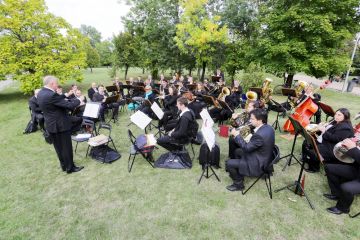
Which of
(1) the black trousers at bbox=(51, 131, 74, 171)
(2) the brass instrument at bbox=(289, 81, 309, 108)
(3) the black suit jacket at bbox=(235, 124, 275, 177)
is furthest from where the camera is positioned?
(2) the brass instrument at bbox=(289, 81, 309, 108)

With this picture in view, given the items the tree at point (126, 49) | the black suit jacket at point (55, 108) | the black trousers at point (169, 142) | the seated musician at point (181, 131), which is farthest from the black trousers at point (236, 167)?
the tree at point (126, 49)

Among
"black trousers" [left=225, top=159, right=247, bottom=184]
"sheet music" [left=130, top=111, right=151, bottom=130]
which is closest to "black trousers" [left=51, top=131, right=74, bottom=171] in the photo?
"sheet music" [left=130, top=111, right=151, bottom=130]

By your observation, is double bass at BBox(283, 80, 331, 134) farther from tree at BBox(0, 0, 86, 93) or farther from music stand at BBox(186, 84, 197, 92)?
tree at BBox(0, 0, 86, 93)

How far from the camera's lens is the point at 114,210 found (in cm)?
418

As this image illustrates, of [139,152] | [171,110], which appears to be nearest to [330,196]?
[139,152]

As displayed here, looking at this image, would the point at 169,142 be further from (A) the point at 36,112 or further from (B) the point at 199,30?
(B) the point at 199,30

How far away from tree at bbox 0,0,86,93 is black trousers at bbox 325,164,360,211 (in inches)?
637

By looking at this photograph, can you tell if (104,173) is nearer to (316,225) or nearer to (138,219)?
(138,219)

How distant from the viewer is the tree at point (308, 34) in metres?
14.2

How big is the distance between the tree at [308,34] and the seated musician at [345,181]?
1262 cm

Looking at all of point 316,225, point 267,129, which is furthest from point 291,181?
point 267,129

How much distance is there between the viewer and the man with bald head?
15.0 ft

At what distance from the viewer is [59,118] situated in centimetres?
486

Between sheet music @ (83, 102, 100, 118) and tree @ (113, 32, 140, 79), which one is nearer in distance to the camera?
sheet music @ (83, 102, 100, 118)
